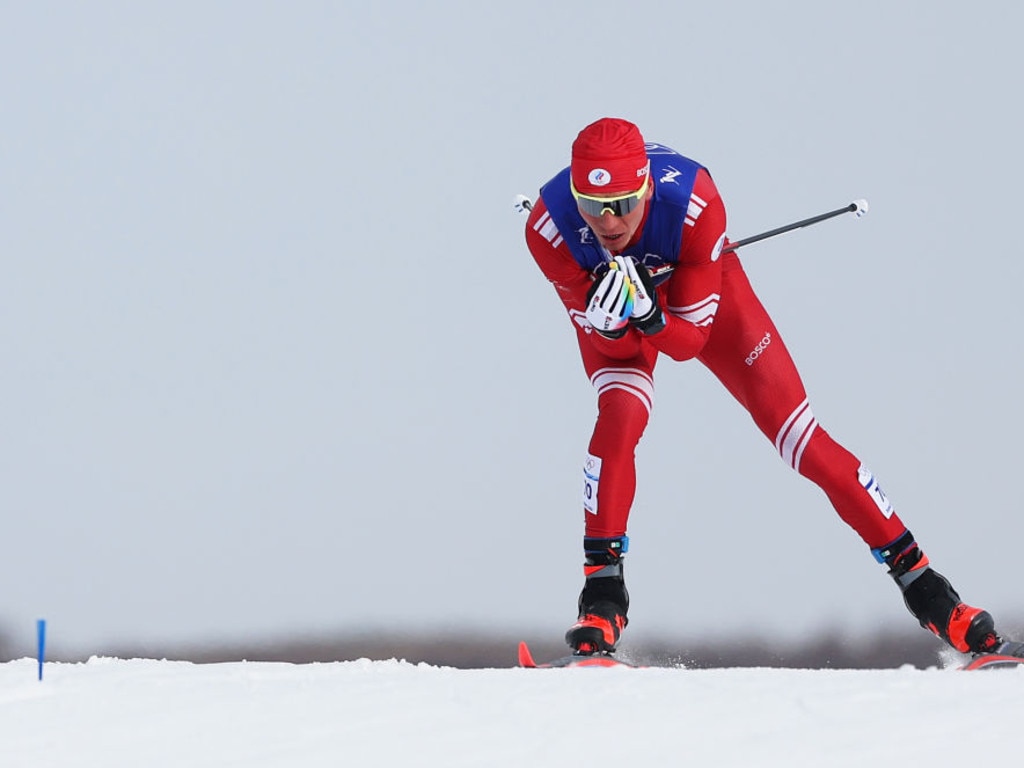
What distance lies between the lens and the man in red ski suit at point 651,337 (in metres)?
4.98

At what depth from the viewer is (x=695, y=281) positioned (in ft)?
16.9

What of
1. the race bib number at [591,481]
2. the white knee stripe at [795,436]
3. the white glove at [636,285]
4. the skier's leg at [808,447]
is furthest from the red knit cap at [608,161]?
the white knee stripe at [795,436]

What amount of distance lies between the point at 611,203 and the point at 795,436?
1273 millimetres

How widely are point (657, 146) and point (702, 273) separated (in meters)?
0.66

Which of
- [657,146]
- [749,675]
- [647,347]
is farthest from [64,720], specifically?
[657,146]

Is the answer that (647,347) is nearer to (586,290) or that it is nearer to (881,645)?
(586,290)

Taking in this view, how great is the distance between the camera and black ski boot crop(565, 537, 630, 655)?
5.09 metres

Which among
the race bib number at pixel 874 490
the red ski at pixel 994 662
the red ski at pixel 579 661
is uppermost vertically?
the race bib number at pixel 874 490

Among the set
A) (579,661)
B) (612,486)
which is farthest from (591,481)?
(579,661)

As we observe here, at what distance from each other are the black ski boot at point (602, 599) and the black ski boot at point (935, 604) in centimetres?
110

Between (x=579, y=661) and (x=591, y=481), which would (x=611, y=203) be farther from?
(x=579, y=661)

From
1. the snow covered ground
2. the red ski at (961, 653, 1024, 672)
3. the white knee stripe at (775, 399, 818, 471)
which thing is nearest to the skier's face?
the white knee stripe at (775, 399, 818, 471)

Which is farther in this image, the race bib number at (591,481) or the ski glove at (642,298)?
the race bib number at (591,481)

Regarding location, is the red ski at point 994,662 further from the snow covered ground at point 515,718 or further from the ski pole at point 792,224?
the ski pole at point 792,224
